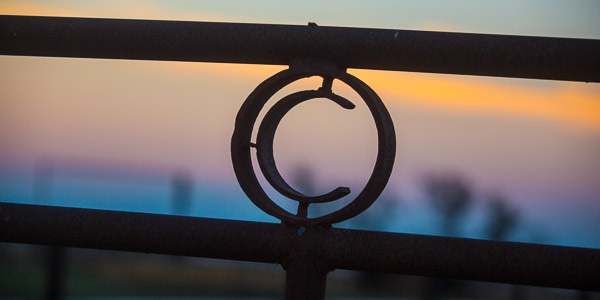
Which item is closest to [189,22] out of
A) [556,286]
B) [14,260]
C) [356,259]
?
[356,259]

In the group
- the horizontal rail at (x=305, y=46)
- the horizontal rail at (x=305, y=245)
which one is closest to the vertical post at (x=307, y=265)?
the horizontal rail at (x=305, y=245)

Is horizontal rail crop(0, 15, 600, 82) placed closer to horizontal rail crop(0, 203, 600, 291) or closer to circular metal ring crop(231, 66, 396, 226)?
circular metal ring crop(231, 66, 396, 226)

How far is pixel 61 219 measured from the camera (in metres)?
1.13

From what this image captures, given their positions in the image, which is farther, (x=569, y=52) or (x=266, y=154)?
(x=266, y=154)

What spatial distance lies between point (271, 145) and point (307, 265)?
17 cm

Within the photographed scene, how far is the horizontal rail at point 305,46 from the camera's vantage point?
3.26ft

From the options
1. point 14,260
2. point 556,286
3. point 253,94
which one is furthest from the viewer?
point 14,260

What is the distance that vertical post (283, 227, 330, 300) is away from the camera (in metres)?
1.06

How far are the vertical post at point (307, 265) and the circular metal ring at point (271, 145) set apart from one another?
0.02 meters

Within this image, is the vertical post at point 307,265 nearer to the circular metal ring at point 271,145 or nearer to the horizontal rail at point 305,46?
the circular metal ring at point 271,145

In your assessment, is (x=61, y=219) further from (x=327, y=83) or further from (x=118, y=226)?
(x=327, y=83)

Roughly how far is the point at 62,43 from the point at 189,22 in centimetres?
18

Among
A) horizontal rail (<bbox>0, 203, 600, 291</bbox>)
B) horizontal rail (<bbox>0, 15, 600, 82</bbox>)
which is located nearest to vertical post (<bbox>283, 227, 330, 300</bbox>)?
horizontal rail (<bbox>0, 203, 600, 291</bbox>)

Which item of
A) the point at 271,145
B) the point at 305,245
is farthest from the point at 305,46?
the point at 305,245
